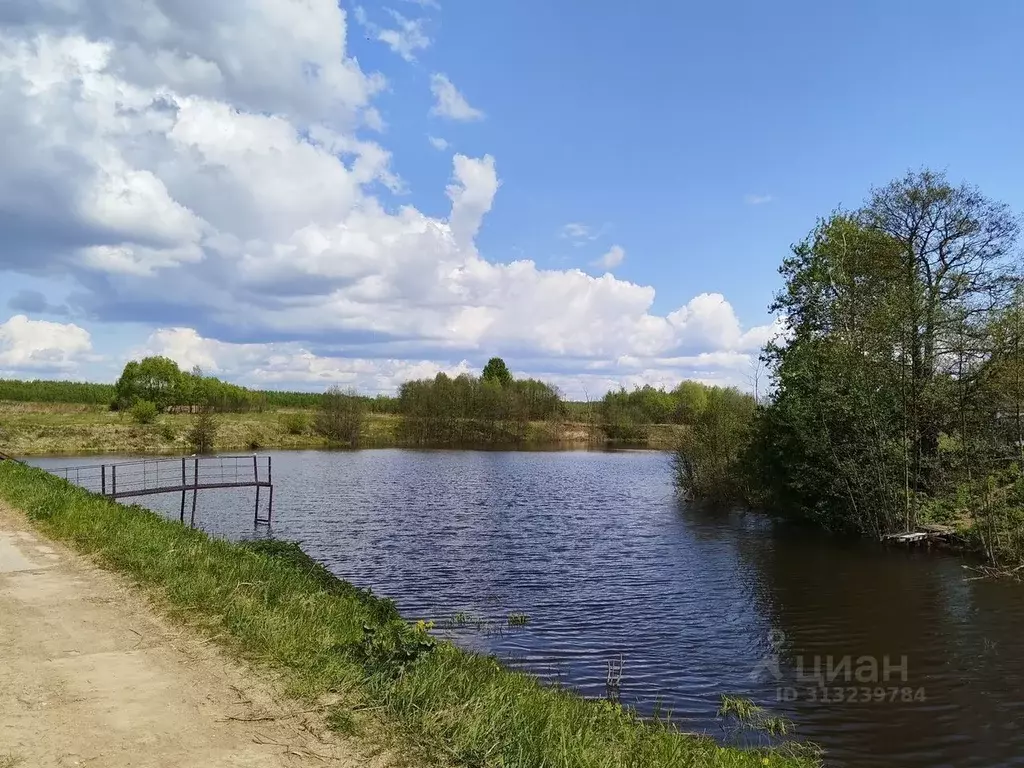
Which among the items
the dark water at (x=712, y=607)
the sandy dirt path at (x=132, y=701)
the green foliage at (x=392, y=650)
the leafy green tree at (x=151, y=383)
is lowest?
the dark water at (x=712, y=607)

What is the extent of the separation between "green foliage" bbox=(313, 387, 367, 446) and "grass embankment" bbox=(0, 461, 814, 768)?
79932mm

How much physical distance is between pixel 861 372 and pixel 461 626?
650 inches

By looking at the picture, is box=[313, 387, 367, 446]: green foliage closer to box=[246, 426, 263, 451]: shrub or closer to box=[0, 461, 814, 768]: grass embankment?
box=[246, 426, 263, 451]: shrub

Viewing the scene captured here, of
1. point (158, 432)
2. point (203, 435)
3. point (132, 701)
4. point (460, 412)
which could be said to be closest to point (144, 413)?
point (158, 432)

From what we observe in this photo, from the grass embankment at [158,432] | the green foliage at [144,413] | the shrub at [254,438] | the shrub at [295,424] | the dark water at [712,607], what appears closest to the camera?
the dark water at [712,607]

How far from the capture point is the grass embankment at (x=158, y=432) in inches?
2653

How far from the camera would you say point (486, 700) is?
5.85 meters

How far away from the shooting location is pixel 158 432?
7281cm

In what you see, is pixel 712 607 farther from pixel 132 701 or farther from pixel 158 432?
pixel 158 432

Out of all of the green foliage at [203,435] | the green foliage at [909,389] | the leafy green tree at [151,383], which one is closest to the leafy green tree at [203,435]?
the green foliage at [203,435]

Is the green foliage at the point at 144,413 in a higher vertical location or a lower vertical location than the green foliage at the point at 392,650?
higher

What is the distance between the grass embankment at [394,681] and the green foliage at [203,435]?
6628cm

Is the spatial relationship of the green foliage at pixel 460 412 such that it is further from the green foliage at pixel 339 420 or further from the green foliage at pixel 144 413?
the green foliage at pixel 144 413

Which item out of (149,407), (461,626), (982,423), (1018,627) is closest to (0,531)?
(461,626)
